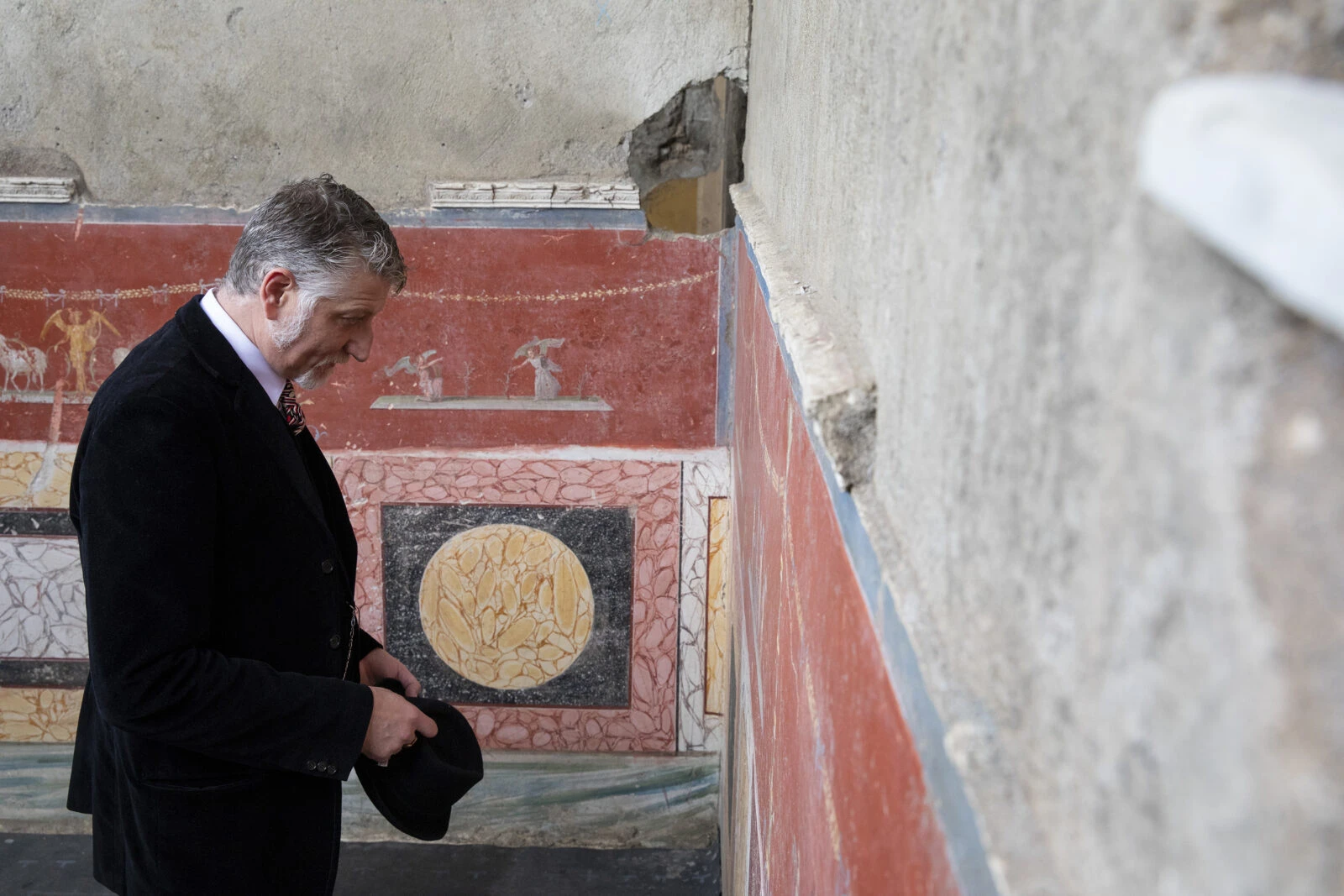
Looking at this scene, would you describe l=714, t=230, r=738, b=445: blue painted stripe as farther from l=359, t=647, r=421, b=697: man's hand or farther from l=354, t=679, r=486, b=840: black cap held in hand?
l=354, t=679, r=486, b=840: black cap held in hand

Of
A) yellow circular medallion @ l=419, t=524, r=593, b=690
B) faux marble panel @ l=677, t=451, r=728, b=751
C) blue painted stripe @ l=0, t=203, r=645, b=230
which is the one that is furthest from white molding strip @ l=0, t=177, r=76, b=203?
faux marble panel @ l=677, t=451, r=728, b=751

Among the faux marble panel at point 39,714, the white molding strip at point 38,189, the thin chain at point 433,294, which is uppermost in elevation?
the white molding strip at point 38,189

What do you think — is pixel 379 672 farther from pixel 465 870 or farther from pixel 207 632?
pixel 465 870

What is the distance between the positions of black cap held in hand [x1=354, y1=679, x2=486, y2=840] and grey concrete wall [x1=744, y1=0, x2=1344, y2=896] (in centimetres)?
154

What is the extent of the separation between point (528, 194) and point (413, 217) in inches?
14.5

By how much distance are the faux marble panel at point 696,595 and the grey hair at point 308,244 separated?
1.84 m

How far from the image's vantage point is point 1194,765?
0.25 metres

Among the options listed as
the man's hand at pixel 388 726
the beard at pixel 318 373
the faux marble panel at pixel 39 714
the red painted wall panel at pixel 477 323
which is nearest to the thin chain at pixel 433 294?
the red painted wall panel at pixel 477 323

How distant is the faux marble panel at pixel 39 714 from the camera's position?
145 inches

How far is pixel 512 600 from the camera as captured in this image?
366cm

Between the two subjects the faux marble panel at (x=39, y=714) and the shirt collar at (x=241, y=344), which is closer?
the shirt collar at (x=241, y=344)

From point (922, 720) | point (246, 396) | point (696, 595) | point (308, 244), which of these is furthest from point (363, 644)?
point (922, 720)

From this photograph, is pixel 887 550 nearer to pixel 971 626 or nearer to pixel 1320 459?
pixel 971 626

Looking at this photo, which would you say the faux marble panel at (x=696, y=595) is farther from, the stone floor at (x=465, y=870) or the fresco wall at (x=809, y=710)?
the fresco wall at (x=809, y=710)
